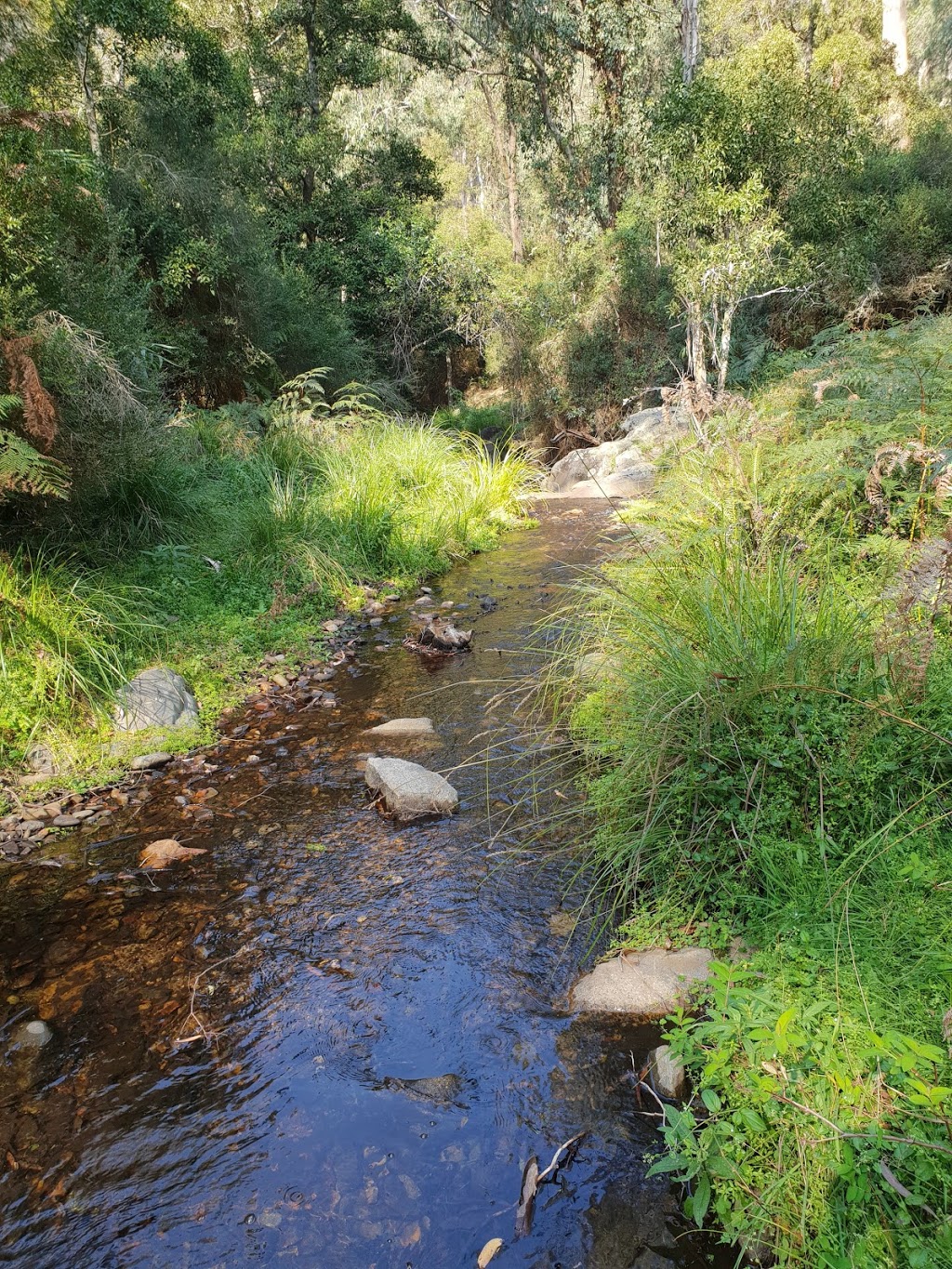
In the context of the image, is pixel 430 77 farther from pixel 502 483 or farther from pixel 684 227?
pixel 502 483

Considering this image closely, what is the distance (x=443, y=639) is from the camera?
6.16m

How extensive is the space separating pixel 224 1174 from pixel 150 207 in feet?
46.7

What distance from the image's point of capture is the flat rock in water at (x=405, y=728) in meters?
4.82

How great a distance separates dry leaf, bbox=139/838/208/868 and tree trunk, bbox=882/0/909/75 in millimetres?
22697

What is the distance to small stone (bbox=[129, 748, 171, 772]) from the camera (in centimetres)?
443

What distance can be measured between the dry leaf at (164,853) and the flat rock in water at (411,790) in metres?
0.92

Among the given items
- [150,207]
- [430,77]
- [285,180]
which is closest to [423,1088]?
[150,207]

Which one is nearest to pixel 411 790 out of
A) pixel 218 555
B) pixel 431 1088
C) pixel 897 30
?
pixel 431 1088

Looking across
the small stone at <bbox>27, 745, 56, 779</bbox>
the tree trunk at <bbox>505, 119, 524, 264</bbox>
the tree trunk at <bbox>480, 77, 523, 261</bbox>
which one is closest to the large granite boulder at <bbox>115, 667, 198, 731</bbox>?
the small stone at <bbox>27, 745, 56, 779</bbox>

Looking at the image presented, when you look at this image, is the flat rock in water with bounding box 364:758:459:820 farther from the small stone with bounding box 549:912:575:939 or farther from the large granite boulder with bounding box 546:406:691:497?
the large granite boulder with bounding box 546:406:691:497

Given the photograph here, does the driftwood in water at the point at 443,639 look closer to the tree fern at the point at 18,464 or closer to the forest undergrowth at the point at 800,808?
the forest undergrowth at the point at 800,808

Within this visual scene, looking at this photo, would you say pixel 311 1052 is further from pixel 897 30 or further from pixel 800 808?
pixel 897 30

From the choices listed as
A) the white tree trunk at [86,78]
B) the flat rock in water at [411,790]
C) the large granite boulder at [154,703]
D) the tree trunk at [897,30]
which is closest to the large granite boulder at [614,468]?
A: the large granite boulder at [154,703]

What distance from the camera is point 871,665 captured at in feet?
9.15
